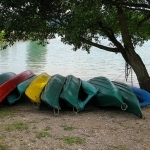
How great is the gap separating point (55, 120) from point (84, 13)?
2.42m

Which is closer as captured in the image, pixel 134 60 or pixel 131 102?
pixel 131 102

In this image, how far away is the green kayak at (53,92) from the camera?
20.2ft

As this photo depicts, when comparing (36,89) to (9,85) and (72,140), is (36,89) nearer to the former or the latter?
(9,85)

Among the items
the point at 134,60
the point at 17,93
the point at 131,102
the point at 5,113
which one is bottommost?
the point at 5,113

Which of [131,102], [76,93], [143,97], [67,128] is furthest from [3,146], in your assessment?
[143,97]

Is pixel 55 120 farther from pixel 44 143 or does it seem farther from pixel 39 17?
pixel 39 17

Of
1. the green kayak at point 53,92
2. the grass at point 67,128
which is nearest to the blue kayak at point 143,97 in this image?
the green kayak at point 53,92

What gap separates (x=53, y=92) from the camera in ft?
21.4

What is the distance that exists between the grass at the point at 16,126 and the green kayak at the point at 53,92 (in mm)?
1049

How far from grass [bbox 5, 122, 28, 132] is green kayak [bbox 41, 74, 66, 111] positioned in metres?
1.05

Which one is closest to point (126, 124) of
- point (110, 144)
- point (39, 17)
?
point (110, 144)

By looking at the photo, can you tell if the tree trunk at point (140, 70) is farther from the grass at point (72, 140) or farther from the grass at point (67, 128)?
the grass at point (72, 140)

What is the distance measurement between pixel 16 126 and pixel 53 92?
165 cm

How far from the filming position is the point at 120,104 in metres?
6.23
